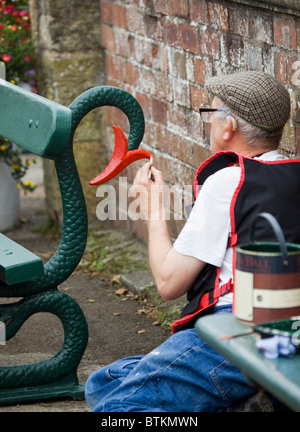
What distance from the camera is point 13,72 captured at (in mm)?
5652

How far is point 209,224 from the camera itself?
2299mm

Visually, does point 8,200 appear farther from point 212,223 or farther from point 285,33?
point 212,223

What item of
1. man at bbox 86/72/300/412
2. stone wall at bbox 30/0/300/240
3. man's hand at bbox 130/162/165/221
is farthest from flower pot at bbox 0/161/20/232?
man at bbox 86/72/300/412

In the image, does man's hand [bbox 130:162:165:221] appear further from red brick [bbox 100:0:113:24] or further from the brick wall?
red brick [bbox 100:0:113:24]

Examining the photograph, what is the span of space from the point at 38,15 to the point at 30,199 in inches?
72.2

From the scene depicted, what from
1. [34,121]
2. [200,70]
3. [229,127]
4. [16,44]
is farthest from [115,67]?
[229,127]

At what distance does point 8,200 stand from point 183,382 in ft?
12.3

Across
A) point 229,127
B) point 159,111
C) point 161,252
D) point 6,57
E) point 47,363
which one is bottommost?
point 47,363

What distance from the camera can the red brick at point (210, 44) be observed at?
3.87 meters

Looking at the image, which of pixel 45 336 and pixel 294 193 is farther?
pixel 45 336

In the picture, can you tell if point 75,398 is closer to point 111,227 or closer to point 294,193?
point 294,193

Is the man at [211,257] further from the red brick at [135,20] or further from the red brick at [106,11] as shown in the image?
the red brick at [106,11]

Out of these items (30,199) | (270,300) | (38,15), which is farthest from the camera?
(30,199)
